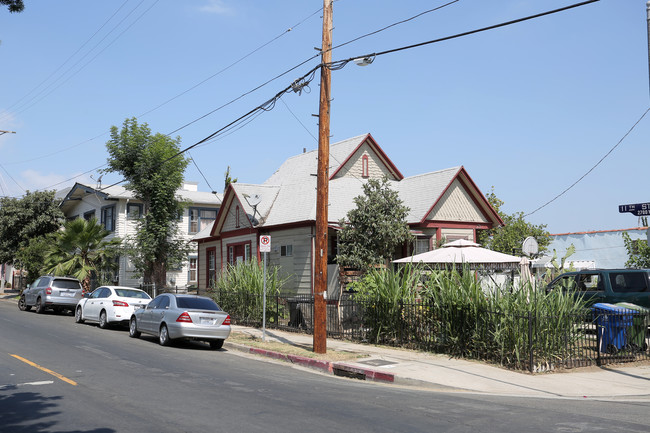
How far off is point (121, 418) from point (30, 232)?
1466 inches

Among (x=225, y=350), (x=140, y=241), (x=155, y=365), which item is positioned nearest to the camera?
(x=155, y=365)

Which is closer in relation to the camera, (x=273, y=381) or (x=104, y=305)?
(x=273, y=381)

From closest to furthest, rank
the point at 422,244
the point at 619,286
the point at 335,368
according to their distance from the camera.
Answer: the point at 335,368 → the point at 619,286 → the point at 422,244

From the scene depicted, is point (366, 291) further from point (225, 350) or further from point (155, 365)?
point (155, 365)

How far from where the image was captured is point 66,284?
87.9 ft

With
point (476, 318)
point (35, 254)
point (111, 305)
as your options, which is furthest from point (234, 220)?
point (476, 318)

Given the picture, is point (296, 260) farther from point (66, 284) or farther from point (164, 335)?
point (66, 284)

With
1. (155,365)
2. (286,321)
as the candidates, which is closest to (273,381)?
(155,365)

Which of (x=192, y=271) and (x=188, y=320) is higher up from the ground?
(x=192, y=271)

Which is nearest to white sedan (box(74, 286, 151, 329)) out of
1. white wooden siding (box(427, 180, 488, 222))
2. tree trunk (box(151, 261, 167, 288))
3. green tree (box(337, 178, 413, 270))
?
green tree (box(337, 178, 413, 270))

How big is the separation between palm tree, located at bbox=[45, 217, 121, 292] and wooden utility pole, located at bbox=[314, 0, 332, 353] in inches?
853

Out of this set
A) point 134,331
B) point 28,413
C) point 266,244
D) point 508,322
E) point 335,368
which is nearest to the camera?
point 28,413

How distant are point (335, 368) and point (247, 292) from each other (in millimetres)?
9193

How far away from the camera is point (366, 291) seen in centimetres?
1723
